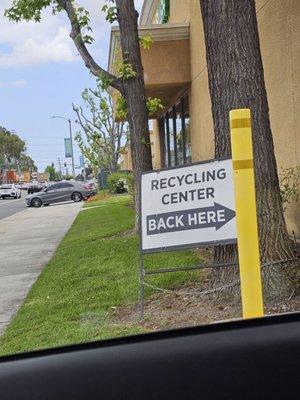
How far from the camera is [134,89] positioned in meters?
11.1

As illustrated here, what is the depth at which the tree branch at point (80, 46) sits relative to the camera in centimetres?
1047

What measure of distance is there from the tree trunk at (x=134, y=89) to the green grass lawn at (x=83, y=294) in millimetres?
1469

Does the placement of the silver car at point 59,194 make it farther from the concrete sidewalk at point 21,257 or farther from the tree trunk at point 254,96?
the tree trunk at point 254,96

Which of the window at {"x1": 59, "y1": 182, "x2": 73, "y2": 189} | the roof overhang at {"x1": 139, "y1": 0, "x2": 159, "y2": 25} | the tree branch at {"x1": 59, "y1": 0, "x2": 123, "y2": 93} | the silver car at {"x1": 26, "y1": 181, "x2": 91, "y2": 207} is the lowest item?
the silver car at {"x1": 26, "y1": 181, "x2": 91, "y2": 207}

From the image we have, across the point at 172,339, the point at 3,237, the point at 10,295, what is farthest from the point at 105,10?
the point at 172,339

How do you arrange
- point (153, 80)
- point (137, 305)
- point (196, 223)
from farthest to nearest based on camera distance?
point (153, 80) < point (137, 305) < point (196, 223)

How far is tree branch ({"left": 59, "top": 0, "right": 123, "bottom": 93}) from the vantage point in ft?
A: 34.3

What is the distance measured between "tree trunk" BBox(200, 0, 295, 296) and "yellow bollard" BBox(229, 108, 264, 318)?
1862 millimetres

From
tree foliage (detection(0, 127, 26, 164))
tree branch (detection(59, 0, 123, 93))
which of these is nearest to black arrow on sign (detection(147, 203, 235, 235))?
tree branch (detection(59, 0, 123, 93))

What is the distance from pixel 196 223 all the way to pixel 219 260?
0.87 m

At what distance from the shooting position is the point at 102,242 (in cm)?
1224

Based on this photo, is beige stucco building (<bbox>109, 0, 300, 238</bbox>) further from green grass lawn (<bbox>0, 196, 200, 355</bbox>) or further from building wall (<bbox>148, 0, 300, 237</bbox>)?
green grass lawn (<bbox>0, 196, 200, 355</bbox>)

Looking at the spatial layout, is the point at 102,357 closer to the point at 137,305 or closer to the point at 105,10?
the point at 137,305

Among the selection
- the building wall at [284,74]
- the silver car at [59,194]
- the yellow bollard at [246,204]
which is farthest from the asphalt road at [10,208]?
the yellow bollard at [246,204]
